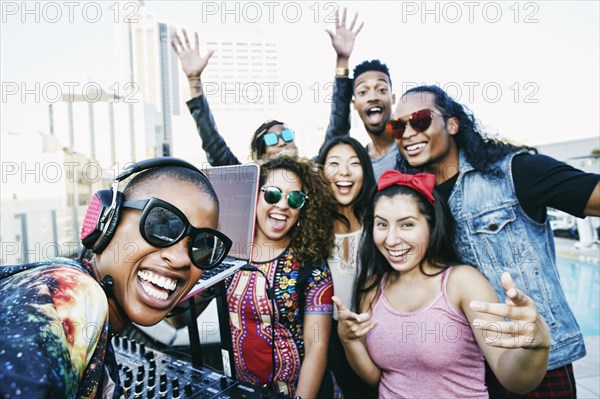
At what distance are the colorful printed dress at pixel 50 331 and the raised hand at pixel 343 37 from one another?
295 centimetres

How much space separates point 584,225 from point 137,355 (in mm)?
11915

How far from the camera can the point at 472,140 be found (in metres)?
2.03

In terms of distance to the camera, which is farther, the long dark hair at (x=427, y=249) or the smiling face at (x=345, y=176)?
the smiling face at (x=345, y=176)

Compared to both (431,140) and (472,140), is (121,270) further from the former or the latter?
(472,140)

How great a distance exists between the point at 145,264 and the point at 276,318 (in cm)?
95

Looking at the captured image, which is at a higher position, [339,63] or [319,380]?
[339,63]

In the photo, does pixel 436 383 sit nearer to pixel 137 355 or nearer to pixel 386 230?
pixel 386 230

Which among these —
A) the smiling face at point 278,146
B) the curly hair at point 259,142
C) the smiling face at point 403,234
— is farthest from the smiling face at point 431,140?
the curly hair at point 259,142

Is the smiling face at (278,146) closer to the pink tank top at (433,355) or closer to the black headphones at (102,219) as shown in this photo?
the pink tank top at (433,355)

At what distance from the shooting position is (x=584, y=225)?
9797 mm

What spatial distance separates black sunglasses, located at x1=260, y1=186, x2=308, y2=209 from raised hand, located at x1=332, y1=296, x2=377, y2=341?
57 centimetres

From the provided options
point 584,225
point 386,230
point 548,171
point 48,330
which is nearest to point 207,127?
point 386,230

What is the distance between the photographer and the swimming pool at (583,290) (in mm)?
6145

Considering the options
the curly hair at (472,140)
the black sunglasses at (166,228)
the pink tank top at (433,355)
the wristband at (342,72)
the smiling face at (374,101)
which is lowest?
the pink tank top at (433,355)
